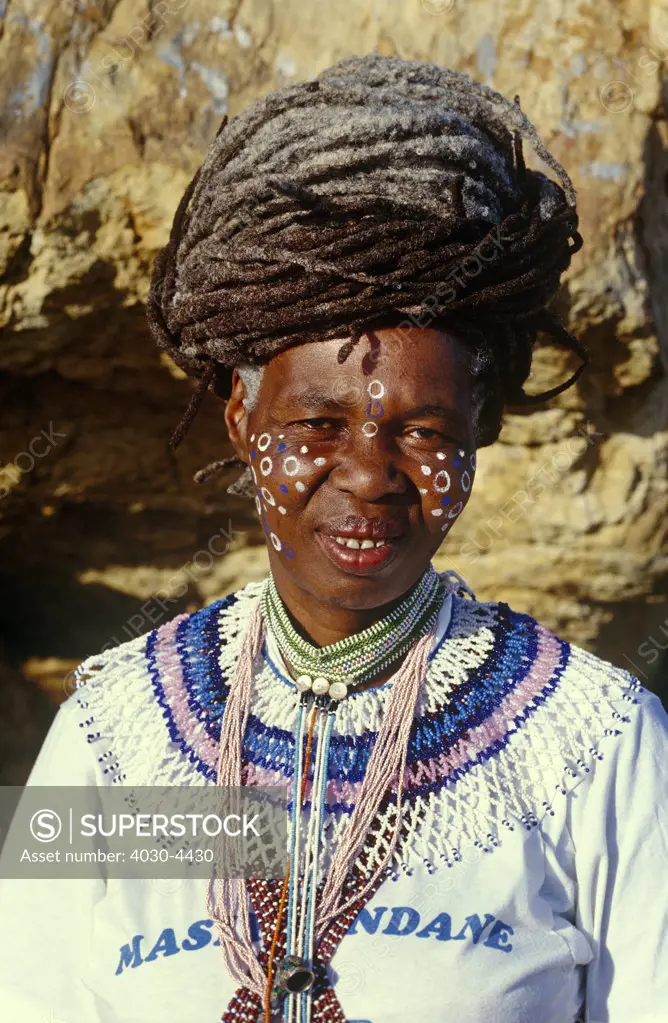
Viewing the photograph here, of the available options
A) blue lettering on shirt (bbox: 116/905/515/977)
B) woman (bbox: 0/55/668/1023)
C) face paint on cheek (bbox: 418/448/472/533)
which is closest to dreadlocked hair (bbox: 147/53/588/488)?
woman (bbox: 0/55/668/1023)

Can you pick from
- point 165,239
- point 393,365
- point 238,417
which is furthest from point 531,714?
point 165,239

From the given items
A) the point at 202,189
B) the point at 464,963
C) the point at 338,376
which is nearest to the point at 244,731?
the point at 464,963

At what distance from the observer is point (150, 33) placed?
10.7 ft

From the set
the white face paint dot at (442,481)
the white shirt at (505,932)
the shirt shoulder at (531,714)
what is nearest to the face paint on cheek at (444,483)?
the white face paint dot at (442,481)

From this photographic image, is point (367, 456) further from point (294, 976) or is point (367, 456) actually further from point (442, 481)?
point (294, 976)

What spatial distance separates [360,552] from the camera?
5.81 ft

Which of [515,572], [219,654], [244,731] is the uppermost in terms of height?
[515,572]

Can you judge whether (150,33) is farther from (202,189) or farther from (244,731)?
(244,731)

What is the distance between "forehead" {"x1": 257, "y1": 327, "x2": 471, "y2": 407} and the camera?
1745 mm

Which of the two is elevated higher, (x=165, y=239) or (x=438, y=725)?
(x=165, y=239)

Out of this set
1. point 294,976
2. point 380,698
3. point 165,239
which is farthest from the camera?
point 165,239

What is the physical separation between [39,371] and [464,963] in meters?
2.48

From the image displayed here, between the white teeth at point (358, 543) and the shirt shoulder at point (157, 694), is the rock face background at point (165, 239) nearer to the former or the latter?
the shirt shoulder at point (157, 694)

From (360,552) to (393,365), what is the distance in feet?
1.08
